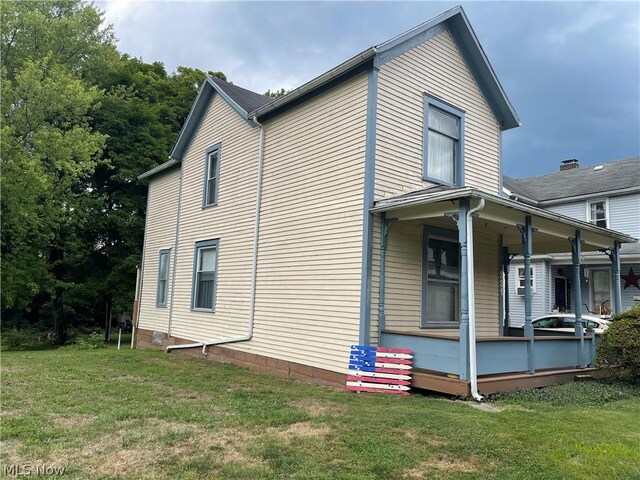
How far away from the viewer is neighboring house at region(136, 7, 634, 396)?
315 inches

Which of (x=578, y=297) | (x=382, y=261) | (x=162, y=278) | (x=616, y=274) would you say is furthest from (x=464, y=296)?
(x=162, y=278)

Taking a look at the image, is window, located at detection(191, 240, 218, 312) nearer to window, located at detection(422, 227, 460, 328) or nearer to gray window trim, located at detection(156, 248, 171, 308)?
gray window trim, located at detection(156, 248, 171, 308)

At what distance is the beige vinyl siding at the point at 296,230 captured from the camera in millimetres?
8750

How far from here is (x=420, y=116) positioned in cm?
968

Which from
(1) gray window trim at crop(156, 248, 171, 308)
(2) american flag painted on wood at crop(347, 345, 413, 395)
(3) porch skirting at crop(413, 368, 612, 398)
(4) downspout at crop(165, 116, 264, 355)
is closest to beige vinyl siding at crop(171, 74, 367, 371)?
(4) downspout at crop(165, 116, 264, 355)

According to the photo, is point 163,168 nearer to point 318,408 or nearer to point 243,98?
point 243,98

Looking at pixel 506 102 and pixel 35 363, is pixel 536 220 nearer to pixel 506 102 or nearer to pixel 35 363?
pixel 506 102

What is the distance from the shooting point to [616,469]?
4270 mm

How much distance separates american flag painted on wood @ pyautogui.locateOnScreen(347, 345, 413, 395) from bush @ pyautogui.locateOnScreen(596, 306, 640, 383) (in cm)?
384

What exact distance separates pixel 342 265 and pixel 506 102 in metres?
5.89

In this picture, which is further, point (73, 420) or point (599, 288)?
point (599, 288)

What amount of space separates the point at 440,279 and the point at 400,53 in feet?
14.6

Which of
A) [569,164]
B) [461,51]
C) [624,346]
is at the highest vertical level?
[569,164]

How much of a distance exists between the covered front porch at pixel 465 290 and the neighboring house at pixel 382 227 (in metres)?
0.03
